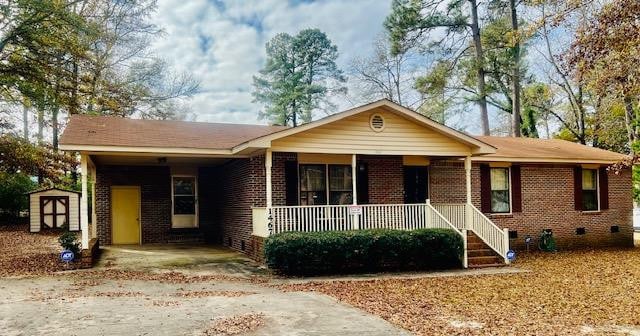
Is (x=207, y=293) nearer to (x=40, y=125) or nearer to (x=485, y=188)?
(x=485, y=188)

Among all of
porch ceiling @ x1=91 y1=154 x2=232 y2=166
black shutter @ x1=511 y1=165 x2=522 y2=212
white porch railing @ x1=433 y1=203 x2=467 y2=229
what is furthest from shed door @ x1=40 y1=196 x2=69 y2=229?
black shutter @ x1=511 y1=165 x2=522 y2=212

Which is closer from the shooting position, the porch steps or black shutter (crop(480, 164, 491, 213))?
the porch steps

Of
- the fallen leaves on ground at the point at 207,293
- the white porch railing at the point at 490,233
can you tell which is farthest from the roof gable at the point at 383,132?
the fallen leaves on ground at the point at 207,293

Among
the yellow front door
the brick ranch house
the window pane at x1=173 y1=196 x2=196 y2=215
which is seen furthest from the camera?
the window pane at x1=173 y1=196 x2=196 y2=215

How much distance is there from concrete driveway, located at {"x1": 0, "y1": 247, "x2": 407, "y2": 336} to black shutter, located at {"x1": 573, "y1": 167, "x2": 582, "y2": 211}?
12.0m

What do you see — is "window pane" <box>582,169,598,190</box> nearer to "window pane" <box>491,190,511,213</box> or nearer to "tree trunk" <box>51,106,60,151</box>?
"window pane" <box>491,190,511,213</box>

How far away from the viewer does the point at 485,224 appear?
585 inches

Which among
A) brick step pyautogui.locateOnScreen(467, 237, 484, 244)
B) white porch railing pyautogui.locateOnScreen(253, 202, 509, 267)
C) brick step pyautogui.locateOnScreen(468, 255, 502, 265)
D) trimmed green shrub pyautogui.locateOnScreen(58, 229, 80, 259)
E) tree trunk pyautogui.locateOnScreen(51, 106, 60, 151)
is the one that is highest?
tree trunk pyautogui.locateOnScreen(51, 106, 60, 151)

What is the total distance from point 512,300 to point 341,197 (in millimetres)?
6825

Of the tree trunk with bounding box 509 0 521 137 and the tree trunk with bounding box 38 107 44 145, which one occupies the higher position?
the tree trunk with bounding box 509 0 521 137

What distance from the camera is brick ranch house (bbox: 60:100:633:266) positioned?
13.5 metres

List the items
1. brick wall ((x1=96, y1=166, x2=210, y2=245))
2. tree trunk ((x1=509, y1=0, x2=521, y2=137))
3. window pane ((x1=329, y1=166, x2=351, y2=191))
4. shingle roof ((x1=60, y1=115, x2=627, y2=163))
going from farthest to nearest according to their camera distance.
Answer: tree trunk ((x1=509, y1=0, x2=521, y2=137)) < brick wall ((x1=96, y1=166, x2=210, y2=245)) < window pane ((x1=329, y1=166, x2=351, y2=191)) < shingle roof ((x1=60, y1=115, x2=627, y2=163))

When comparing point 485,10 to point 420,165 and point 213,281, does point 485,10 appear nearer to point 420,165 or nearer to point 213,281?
point 420,165

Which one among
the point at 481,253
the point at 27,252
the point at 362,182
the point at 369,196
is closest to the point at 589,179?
the point at 481,253
